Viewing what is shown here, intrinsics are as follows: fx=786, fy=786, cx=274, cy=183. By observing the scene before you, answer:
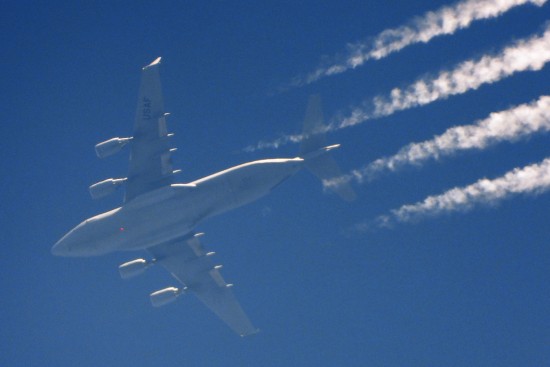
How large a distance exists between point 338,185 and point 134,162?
16.3 meters

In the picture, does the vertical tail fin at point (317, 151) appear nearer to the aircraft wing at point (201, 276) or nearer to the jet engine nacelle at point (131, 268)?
the aircraft wing at point (201, 276)

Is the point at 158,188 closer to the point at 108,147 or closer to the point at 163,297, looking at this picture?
the point at 108,147

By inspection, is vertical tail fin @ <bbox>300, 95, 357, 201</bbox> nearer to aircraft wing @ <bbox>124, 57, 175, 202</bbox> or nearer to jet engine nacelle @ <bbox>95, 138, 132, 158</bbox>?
aircraft wing @ <bbox>124, 57, 175, 202</bbox>

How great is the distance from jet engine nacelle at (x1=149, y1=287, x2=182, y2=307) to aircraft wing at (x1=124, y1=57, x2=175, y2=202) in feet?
28.5

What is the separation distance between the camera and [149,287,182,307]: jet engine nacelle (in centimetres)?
6594

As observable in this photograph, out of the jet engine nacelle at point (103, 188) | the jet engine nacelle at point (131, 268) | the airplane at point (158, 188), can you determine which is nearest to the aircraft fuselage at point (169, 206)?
the airplane at point (158, 188)

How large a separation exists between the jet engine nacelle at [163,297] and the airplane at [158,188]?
3.14 meters

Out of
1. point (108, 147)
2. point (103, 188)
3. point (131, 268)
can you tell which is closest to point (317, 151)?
point (108, 147)

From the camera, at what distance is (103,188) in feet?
204

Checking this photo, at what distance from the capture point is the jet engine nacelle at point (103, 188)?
62062mm

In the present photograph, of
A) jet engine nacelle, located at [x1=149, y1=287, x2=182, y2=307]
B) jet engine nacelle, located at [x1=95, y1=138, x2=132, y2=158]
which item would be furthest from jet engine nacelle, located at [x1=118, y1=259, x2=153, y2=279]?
jet engine nacelle, located at [x1=95, y1=138, x2=132, y2=158]

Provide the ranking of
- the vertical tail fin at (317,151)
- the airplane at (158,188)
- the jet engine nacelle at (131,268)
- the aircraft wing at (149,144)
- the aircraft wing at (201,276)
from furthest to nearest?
the aircraft wing at (201,276) → the jet engine nacelle at (131,268) → the vertical tail fin at (317,151) → the airplane at (158,188) → the aircraft wing at (149,144)

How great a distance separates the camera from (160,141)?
2456 inches

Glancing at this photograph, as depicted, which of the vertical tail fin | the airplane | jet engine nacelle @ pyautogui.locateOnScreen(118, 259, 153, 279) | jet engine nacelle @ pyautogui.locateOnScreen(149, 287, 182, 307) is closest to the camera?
the airplane
